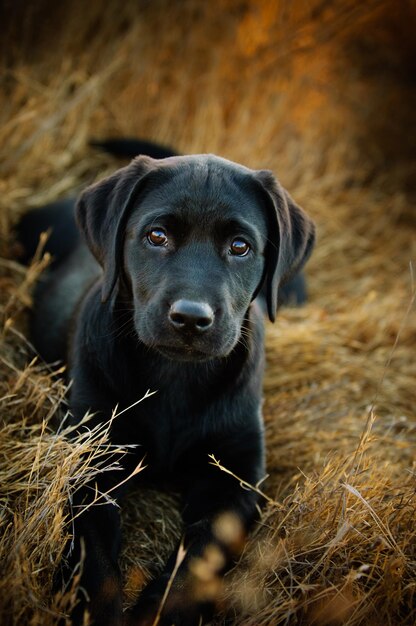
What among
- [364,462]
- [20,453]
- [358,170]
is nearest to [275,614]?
[364,462]

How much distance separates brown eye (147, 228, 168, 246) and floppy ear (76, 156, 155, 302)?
6.0 inches

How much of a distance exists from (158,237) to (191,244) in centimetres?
14

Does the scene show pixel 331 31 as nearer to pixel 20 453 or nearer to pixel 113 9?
pixel 113 9

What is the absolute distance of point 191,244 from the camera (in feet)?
8.07

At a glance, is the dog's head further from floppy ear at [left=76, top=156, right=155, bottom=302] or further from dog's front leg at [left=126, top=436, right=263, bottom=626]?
dog's front leg at [left=126, top=436, right=263, bottom=626]

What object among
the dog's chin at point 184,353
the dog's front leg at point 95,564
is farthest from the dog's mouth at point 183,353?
the dog's front leg at point 95,564

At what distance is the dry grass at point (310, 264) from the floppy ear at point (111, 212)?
535 mm

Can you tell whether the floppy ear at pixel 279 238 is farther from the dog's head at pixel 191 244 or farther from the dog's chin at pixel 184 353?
the dog's chin at pixel 184 353

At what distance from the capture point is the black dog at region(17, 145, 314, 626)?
234cm

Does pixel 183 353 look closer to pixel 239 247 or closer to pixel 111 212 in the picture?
pixel 239 247

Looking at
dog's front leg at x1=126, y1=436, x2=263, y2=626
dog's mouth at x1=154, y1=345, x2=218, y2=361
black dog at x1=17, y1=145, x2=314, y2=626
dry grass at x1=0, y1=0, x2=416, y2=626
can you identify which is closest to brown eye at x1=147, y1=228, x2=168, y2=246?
black dog at x1=17, y1=145, x2=314, y2=626

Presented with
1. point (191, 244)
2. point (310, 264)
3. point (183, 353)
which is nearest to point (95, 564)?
point (183, 353)

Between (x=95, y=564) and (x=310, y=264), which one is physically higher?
(x=310, y=264)

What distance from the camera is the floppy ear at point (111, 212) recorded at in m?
2.53
